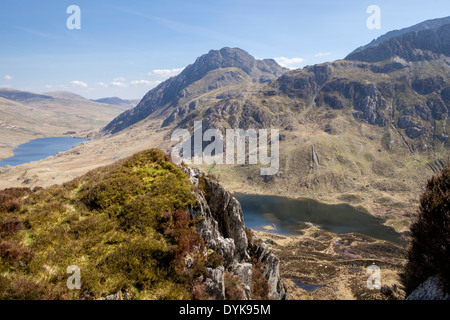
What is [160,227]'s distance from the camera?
584 inches

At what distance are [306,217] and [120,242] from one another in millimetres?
118989

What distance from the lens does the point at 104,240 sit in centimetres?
1386

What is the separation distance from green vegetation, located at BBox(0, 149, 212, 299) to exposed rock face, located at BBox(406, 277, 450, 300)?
17698mm

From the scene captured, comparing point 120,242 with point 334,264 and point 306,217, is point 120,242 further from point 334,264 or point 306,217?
point 306,217

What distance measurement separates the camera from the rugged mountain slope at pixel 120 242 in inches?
456

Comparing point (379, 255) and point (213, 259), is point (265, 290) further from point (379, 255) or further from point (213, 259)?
point (379, 255)

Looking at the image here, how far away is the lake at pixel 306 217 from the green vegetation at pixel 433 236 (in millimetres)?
79528

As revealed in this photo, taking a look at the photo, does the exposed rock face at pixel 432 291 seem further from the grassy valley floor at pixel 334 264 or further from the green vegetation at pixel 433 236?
the grassy valley floor at pixel 334 264

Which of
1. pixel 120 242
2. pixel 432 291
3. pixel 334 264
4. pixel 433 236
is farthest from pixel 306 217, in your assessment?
pixel 120 242

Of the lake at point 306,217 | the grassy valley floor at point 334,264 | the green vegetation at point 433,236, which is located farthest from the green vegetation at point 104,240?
the lake at point 306,217

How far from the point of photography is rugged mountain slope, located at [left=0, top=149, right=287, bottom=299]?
38.0 feet
